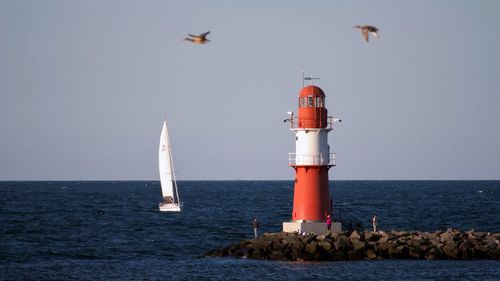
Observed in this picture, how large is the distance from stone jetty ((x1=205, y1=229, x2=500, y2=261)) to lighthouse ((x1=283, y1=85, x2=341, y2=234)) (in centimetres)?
105

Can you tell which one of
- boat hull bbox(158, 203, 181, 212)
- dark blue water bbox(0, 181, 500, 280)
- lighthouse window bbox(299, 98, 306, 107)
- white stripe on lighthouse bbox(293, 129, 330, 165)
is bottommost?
dark blue water bbox(0, 181, 500, 280)

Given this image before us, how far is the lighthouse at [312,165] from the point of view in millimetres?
45875

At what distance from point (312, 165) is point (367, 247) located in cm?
429

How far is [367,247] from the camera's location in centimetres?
4525

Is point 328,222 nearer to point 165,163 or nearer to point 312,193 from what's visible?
point 312,193

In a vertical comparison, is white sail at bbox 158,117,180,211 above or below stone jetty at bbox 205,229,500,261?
above

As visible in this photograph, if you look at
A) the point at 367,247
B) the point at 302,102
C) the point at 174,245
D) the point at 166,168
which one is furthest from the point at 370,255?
the point at 166,168

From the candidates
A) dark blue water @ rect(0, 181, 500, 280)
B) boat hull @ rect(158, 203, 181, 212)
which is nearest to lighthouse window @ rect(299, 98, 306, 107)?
dark blue water @ rect(0, 181, 500, 280)

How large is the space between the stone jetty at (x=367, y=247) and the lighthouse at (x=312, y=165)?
1.05 m

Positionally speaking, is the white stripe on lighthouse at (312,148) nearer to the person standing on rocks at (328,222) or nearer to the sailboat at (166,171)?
the person standing on rocks at (328,222)

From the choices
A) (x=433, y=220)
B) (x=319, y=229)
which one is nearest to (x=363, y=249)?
(x=319, y=229)

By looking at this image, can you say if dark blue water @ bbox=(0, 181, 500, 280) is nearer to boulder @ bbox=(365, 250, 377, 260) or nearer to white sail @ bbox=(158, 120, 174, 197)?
boulder @ bbox=(365, 250, 377, 260)

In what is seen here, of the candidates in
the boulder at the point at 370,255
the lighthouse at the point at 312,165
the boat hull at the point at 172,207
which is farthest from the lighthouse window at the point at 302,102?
the boat hull at the point at 172,207

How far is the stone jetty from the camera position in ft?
147
